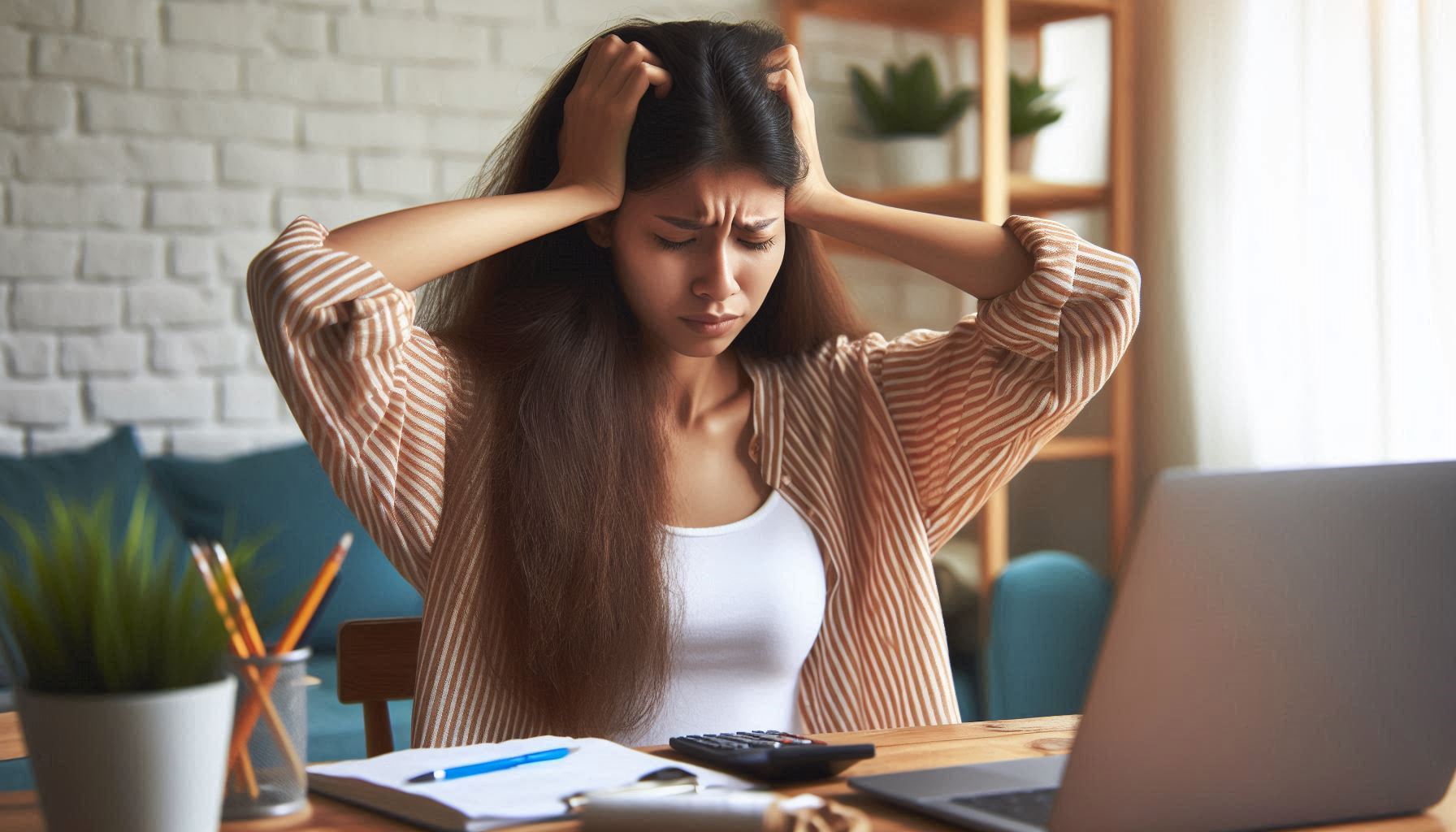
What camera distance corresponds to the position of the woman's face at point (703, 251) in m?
1.30

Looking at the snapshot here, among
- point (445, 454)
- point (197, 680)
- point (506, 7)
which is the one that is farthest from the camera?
point (506, 7)

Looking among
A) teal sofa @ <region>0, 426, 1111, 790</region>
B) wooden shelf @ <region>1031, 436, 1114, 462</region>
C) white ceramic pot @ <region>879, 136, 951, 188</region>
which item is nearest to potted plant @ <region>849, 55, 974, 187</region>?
white ceramic pot @ <region>879, 136, 951, 188</region>

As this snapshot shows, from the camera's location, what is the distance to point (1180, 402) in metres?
2.69

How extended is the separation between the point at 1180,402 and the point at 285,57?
5.87 ft

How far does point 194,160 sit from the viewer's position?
2555 mm

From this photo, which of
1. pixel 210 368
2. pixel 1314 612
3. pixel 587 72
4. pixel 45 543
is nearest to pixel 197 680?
pixel 45 543

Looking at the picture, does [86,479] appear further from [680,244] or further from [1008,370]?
[1008,370]

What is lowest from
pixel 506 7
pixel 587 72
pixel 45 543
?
pixel 45 543

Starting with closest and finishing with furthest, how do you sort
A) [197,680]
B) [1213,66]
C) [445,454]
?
[197,680]
[445,454]
[1213,66]

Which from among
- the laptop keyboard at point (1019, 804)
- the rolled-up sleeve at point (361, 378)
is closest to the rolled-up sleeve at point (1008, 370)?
the rolled-up sleeve at point (361, 378)

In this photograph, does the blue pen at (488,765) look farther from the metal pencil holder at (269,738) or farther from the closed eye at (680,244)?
the closed eye at (680,244)

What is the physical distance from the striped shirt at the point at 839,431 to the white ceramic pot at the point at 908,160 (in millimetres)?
1401

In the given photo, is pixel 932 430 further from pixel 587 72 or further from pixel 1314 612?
pixel 1314 612

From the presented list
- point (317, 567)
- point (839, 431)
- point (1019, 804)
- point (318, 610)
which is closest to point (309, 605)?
point (318, 610)
